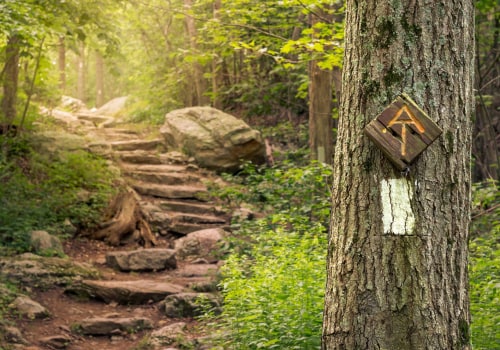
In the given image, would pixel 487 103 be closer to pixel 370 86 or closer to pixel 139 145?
pixel 139 145

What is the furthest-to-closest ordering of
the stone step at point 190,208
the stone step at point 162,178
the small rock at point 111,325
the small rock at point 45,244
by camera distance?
the stone step at point 162,178
the stone step at point 190,208
the small rock at point 45,244
the small rock at point 111,325

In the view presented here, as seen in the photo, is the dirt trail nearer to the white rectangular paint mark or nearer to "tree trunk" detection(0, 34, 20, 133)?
"tree trunk" detection(0, 34, 20, 133)

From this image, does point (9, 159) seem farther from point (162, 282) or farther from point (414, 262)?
point (414, 262)

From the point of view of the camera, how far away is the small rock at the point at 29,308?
23.0ft

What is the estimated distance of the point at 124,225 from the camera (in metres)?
10.7

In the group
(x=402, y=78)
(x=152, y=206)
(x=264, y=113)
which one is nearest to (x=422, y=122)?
(x=402, y=78)

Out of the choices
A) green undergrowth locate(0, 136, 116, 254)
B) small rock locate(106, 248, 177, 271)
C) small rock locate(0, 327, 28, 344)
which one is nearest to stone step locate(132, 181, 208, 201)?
green undergrowth locate(0, 136, 116, 254)

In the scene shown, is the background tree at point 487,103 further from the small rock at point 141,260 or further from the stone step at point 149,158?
the stone step at point 149,158

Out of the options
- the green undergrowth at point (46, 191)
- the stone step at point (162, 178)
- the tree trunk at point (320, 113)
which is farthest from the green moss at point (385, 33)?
the stone step at point (162, 178)

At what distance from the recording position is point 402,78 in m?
2.78

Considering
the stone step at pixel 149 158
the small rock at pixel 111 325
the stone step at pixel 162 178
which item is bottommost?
the small rock at pixel 111 325

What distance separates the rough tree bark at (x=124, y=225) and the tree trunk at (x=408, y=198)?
822 centimetres

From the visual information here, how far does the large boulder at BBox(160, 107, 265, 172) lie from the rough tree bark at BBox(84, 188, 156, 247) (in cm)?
385

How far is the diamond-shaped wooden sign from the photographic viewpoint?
8.93 feet
